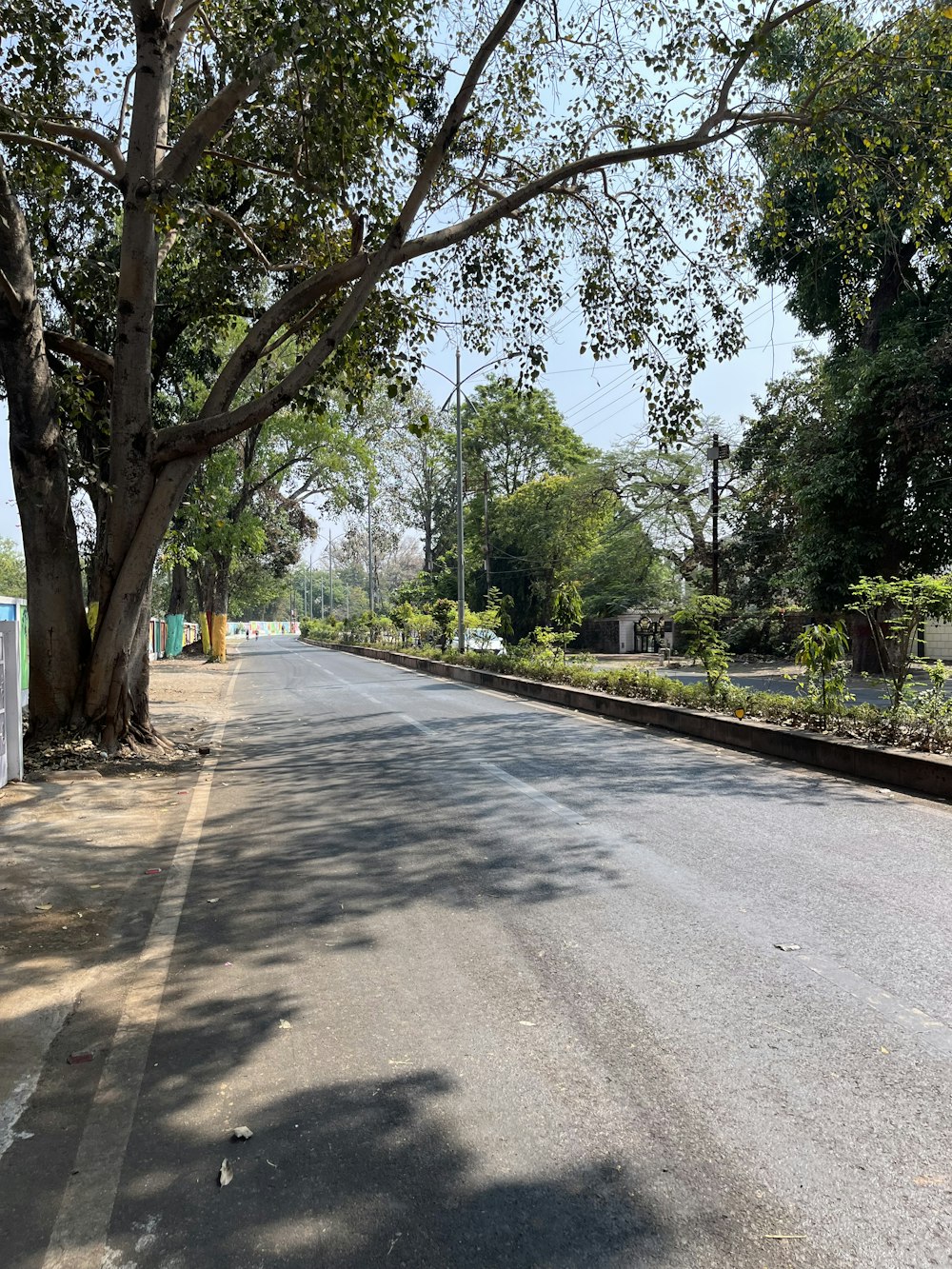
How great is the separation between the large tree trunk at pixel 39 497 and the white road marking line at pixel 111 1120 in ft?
18.5

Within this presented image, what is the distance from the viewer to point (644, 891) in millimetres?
5176

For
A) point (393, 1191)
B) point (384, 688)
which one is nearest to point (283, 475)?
point (384, 688)

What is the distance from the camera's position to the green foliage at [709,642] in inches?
514

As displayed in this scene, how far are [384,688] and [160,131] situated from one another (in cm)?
1340

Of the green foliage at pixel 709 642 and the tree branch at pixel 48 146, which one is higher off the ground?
the tree branch at pixel 48 146

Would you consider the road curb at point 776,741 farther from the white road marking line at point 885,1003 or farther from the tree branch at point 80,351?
the tree branch at point 80,351

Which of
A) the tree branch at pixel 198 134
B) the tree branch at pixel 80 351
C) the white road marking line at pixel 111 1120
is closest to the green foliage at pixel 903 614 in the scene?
the white road marking line at pixel 111 1120

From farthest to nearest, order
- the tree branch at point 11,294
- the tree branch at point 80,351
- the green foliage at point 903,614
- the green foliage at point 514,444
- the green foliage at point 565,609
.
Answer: the green foliage at point 514,444 → the green foliage at point 565,609 → the tree branch at point 80,351 → the tree branch at point 11,294 → the green foliage at point 903,614

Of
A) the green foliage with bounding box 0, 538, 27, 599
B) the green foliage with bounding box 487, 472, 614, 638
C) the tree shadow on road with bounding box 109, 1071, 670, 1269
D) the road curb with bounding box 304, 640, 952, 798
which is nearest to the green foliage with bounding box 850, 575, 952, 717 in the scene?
the road curb with bounding box 304, 640, 952, 798

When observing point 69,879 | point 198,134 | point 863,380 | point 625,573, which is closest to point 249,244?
point 198,134

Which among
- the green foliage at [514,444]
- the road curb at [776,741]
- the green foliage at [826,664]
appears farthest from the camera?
the green foliage at [514,444]

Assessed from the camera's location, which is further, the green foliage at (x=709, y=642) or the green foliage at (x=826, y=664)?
the green foliage at (x=709, y=642)

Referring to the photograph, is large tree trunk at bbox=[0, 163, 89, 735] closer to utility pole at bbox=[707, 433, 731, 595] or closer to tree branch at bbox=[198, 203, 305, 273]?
tree branch at bbox=[198, 203, 305, 273]

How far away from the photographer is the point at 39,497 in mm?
9898
